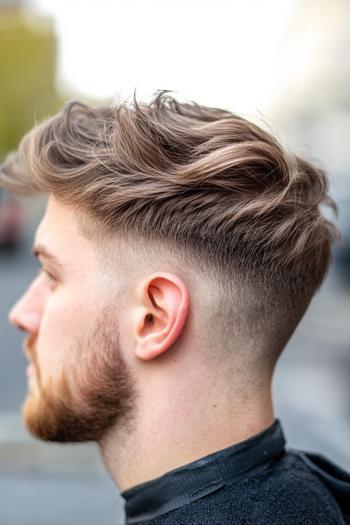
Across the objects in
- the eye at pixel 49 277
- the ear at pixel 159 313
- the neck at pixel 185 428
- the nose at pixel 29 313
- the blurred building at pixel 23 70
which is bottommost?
the blurred building at pixel 23 70

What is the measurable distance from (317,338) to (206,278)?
745 cm

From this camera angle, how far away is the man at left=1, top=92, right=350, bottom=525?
5.05 feet

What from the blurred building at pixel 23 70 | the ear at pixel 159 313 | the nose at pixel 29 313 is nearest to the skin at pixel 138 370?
the ear at pixel 159 313

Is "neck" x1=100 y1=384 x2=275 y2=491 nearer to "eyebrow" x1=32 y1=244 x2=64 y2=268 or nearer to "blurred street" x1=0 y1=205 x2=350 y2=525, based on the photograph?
"eyebrow" x1=32 y1=244 x2=64 y2=268

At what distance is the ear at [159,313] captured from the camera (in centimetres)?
152

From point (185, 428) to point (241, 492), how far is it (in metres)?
0.18

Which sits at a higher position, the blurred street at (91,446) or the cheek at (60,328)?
the cheek at (60,328)

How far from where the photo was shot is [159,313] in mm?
1546

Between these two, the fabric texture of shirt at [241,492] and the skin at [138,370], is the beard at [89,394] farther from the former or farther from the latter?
the fabric texture of shirt at [241,492]

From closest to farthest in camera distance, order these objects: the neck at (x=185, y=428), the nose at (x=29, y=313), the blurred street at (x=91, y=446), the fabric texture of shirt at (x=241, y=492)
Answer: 1. the fabric texture of shirt at (x=241, y=492)
2. the neck at (x=185, y=428)
3. the nose at (x=29, y=313)
4. the blurred street at (x=91, y=446)

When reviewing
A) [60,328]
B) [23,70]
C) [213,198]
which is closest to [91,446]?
[60,328]

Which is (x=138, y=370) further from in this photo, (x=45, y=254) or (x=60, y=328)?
(x=45, y=254)

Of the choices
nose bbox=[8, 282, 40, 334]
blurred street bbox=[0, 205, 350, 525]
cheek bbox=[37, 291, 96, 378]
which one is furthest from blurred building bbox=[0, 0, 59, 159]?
cheek bbox=[37, 291, 96, 378]

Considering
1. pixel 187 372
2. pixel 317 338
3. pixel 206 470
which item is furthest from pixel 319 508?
pixel 317 338
